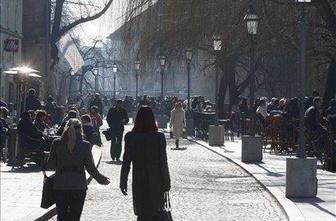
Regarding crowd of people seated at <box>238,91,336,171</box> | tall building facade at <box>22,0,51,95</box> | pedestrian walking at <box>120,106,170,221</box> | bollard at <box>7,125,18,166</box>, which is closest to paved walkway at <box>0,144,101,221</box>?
bollard at <box>7,125,18,166</box>

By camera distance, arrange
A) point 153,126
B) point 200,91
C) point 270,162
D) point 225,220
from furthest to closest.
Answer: point 200,91 → point 270,162 → point 225,220 → point 153,126

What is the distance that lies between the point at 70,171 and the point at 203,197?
6.86 m

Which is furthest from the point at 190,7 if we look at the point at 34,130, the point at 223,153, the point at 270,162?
the point at 34,130

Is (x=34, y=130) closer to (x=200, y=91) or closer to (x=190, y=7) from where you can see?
(x=190, y=7)

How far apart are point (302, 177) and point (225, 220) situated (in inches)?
113

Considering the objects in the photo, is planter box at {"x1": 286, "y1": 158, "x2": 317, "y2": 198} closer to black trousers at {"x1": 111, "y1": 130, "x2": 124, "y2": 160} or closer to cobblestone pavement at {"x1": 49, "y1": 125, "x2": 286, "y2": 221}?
cobblestone pavement at {"x1": 49, "y1": 125, "x2": 286, "y2": 221}

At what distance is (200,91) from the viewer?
98062 millimetres

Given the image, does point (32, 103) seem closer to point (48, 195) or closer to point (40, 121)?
point (40, 121)

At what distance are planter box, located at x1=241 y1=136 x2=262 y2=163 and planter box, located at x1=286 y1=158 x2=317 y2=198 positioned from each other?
27.8 ft

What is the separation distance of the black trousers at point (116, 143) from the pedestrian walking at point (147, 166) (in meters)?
15.9

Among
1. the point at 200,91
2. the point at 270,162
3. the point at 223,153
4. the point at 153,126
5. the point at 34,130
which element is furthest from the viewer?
the point at 200,91

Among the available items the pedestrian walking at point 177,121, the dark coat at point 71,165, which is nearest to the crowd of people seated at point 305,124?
the pedestrian walking at point 177,121

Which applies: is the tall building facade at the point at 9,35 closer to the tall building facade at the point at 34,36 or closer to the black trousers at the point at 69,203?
the tall building facade at the point at 34,36

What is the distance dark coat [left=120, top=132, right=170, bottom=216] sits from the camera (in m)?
9.91
